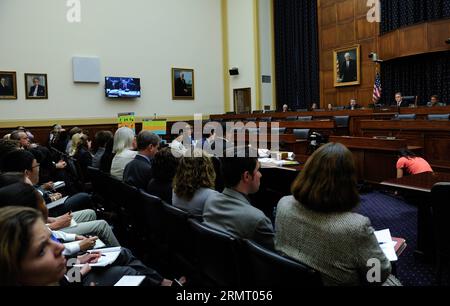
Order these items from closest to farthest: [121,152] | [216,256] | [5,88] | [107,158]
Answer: [216,256] < [121,152] < [107,158] < [5,88]

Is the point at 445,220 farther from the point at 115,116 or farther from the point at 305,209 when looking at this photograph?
the point at 115,116

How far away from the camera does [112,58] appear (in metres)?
13.4

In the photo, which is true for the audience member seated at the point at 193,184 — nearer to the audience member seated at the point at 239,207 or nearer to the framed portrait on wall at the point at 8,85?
the audience member seated at the point at 239,207

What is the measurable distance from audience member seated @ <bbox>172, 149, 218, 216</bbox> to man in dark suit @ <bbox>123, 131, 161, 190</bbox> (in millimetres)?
1025

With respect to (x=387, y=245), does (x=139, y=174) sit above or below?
above

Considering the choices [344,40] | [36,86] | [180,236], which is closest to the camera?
[180,236]

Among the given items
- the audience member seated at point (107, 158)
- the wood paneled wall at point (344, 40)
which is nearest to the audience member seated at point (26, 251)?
the audience member seated at point (107, 158)

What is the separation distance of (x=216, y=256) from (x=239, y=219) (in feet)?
0.78

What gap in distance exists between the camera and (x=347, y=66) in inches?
526

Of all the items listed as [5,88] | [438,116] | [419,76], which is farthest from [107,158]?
[419,76]

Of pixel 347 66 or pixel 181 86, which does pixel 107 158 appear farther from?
pixel 347 66

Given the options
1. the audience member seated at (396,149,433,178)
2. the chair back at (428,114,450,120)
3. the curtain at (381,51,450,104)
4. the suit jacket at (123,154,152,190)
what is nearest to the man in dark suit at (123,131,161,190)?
the suit jacket at (123,154,152,190)
